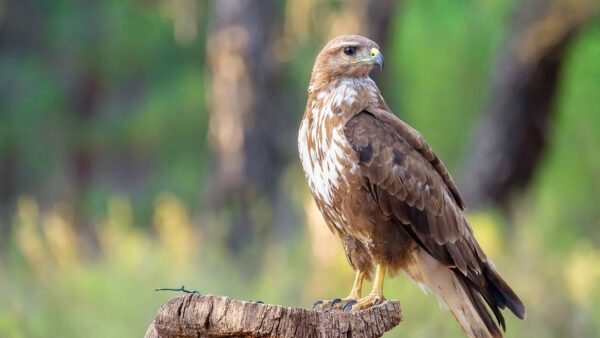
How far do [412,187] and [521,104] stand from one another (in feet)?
18.3

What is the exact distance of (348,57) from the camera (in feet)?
13.9

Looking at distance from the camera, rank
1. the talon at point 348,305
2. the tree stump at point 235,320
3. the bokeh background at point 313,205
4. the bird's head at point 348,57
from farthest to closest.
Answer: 1. the bokeh background at point 313,205
2. the bird's head at point 348,57
3. the talon at point 348,305
4. the tree stump at point 235,320

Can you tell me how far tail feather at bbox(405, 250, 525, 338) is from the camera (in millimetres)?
4062

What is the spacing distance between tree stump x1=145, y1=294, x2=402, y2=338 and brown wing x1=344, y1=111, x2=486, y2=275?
907 mm

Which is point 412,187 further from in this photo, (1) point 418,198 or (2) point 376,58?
(2) point 376,58

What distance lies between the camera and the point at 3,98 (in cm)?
1627

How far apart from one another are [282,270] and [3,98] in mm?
10759

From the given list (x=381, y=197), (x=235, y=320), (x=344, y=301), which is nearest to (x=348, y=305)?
(x=344, y=301)

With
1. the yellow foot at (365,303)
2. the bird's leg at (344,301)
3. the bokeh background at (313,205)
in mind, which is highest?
the bokeh background at (313,205)

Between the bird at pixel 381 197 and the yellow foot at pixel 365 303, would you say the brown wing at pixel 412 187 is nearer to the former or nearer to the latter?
the bird at pixel 381 197

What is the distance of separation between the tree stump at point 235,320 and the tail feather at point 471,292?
3.51ft

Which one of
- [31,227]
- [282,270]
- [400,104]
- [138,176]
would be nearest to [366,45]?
[282,270]

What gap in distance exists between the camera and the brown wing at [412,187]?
156 inches

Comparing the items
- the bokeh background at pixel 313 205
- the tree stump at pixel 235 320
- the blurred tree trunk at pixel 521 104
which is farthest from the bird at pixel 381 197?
the blurred tree trunk at pixel 521 104
